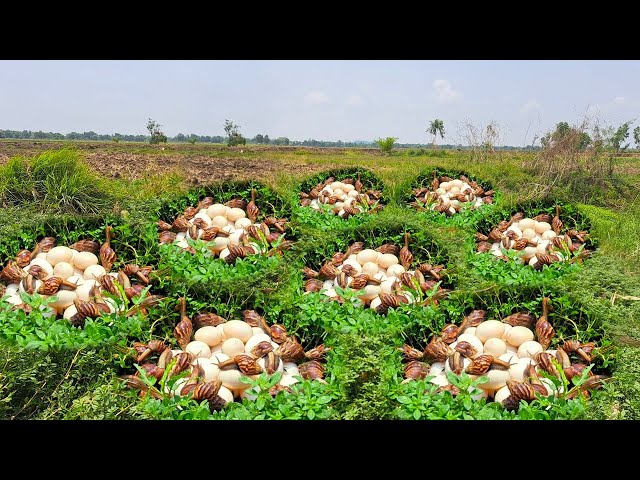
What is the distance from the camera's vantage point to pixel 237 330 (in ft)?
9.55

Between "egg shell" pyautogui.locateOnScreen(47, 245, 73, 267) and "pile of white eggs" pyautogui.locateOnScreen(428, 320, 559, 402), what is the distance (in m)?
2.43

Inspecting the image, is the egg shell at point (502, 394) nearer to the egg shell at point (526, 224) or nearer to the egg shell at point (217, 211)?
the egg shell at point (526, 224)

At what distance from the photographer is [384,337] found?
3139 mm

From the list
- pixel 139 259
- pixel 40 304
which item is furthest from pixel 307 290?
pixel 40 304

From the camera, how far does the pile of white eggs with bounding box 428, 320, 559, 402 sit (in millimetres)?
2703

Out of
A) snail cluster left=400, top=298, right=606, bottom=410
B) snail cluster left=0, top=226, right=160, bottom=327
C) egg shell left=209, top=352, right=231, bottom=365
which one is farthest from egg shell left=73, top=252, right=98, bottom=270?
snail cluster left=400, top=298, right=606, bottom=410

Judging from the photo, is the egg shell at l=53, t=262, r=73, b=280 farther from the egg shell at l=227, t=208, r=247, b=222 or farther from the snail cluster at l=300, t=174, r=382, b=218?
the snail cluster at l=300, t=174, r=382, b=218

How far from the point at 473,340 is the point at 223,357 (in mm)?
1332

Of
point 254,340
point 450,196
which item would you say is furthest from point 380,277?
point 450,196

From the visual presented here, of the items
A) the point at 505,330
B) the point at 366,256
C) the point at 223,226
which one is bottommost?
the point at 505,330

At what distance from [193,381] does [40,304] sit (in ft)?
4.00

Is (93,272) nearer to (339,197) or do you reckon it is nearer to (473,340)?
(473,340)

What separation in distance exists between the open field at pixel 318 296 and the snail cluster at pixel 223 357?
0.09 meters

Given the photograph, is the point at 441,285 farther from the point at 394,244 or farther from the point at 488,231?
the point at 488,231
